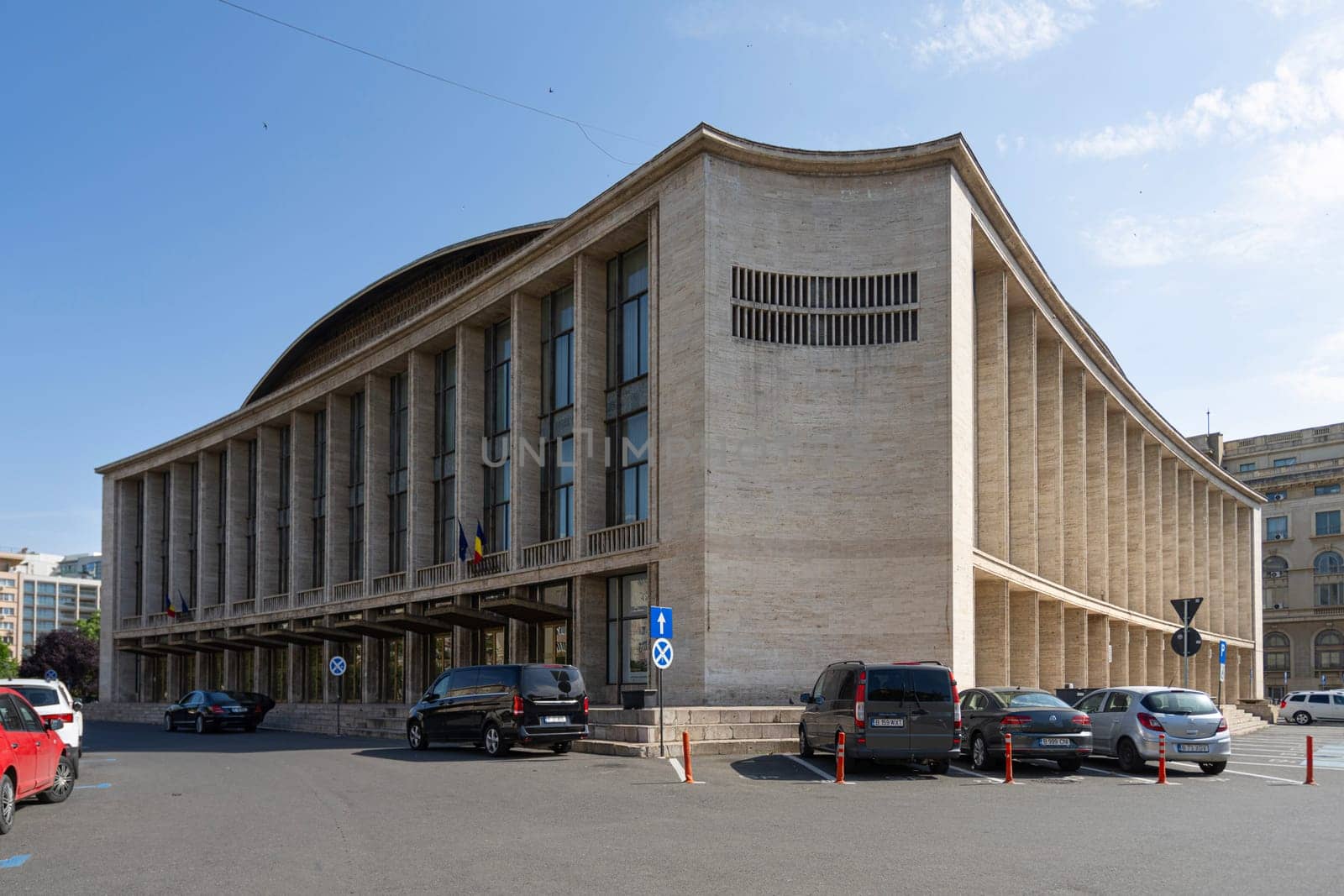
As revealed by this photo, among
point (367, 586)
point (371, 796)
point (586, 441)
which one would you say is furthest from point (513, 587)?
point (371, 796)

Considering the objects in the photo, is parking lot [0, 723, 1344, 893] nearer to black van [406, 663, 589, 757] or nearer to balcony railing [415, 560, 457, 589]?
black van [406, 663, 589, 757]

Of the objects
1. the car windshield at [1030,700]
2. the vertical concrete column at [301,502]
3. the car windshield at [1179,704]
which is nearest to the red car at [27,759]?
the car windshield at [1030,700]

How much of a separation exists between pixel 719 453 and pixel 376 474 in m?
21.7

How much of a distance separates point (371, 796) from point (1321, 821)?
11523mm

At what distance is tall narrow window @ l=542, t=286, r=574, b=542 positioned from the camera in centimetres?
3750

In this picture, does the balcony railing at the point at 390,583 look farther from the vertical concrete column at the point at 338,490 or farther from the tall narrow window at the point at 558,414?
the tall narrow window at the point at 558,414

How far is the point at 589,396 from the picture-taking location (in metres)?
35.5

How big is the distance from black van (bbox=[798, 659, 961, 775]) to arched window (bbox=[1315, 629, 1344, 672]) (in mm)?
77816

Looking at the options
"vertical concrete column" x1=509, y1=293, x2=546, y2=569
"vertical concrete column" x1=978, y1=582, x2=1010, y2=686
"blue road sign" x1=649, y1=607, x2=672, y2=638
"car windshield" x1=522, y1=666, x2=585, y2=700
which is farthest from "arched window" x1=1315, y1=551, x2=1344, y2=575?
"blue road sign" x1=649, y1=607, x2=672, y2=638

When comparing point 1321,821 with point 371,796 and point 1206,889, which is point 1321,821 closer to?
point 1206,889

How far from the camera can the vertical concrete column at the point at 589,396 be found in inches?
1372

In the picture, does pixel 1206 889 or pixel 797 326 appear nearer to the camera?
pixel 1206 889

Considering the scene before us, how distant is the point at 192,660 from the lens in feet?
207

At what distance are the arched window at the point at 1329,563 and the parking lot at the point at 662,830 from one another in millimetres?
74524
